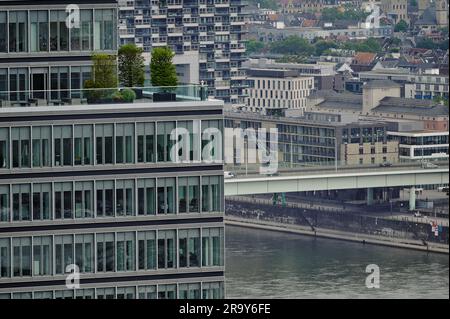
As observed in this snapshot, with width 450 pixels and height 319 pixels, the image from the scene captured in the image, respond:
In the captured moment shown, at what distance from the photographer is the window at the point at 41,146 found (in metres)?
10.5

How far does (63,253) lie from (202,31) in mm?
53412

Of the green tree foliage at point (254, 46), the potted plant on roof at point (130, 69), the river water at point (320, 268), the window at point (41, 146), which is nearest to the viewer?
the window at point (41, 146)

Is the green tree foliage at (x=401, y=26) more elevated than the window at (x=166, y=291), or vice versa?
the window at (x=166, y=291)

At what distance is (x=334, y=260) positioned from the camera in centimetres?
3612

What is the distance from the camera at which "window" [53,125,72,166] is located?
10.6 metres

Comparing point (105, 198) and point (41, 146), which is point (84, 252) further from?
point (41, 146)

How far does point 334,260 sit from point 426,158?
12.5 metres

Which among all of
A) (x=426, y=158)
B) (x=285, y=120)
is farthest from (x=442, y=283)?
(x=285, y=120)

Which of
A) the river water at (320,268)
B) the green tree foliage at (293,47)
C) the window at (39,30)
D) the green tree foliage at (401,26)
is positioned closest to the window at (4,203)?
the window at (39,30)

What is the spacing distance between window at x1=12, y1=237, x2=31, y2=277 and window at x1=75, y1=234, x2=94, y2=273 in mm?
259

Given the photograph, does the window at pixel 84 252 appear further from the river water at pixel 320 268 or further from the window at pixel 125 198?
the river water at pixel 320 268

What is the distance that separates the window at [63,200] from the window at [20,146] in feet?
0.71

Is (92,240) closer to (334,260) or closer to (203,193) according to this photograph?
(203,193)

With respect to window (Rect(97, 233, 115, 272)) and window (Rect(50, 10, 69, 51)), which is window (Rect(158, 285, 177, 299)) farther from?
window (Rect(50, 10, 69, 51))
